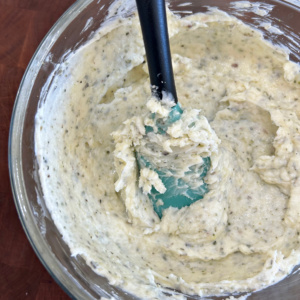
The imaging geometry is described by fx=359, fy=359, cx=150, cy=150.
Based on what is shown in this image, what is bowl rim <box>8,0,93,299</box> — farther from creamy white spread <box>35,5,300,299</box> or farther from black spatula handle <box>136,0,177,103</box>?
black spatula handle <box>136,0,177,103</box>

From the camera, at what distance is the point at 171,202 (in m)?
1.29

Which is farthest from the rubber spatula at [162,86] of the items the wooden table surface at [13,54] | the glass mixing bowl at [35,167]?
the wooden table surface at [13,54]

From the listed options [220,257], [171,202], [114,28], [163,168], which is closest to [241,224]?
[220,257]

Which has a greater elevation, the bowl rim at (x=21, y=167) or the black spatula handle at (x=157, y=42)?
the black spatula handle at (x=157, y=42)

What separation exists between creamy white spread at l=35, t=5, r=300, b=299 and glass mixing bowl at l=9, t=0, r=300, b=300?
3cm

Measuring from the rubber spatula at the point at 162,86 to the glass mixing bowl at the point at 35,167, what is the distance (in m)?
0.34

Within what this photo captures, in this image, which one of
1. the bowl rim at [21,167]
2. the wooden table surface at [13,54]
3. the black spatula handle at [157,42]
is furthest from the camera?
the wooden table surface at [13,54]

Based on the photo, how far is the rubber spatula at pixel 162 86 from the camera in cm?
86

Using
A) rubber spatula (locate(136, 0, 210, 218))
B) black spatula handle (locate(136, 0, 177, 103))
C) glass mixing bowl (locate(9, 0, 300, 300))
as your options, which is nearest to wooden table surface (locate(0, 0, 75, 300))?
glass mixing bowl (locate(9, 0, 300, 300))

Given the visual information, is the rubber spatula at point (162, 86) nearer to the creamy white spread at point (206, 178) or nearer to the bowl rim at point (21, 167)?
the creamy white spread at point (206, 178)

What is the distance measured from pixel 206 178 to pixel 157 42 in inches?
20.9

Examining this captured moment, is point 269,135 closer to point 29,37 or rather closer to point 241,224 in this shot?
point 241,224

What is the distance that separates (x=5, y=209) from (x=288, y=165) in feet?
3.52

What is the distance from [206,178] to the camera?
1.24 meters
